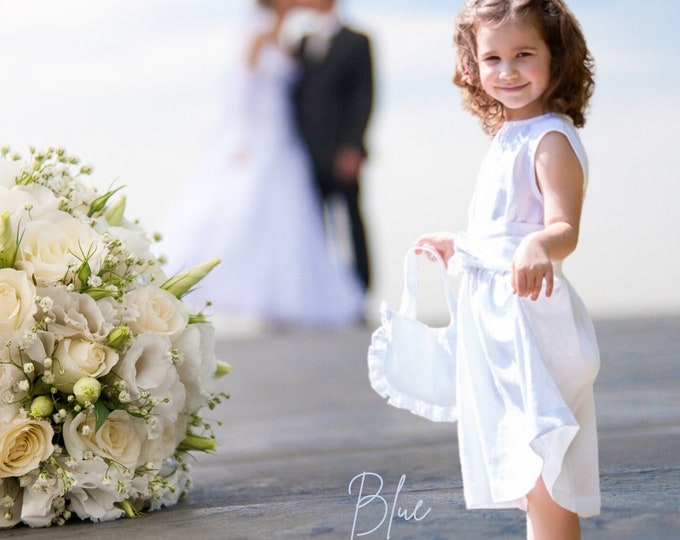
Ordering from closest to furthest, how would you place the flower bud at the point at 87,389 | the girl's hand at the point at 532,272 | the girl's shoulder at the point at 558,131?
the girl's hand at the point at 532,272 < the girl's shoulder at the point at 558,131 < the flower bud at the point at 87,389

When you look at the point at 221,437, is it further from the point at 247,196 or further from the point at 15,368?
the point at 247,196

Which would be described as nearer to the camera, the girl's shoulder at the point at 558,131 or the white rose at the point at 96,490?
the girl's shoulder at the point at 558,131

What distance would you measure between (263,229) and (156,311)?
6.13 meters

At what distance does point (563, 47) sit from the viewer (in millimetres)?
1508

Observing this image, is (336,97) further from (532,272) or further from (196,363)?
(532,272)

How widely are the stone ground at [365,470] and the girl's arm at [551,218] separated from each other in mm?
357

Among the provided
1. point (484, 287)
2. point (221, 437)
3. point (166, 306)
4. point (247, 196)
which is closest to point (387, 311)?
point (484, 287)

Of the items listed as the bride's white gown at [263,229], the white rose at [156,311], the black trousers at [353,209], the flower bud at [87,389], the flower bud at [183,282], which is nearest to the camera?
the flower bud at [87,389]

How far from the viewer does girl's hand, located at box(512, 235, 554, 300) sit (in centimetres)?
137

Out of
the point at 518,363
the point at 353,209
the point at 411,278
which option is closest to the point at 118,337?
the point at 411,278

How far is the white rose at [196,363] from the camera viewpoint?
1795mm

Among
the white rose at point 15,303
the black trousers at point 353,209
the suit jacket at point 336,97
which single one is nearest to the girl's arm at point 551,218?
the white rose at point 15,303

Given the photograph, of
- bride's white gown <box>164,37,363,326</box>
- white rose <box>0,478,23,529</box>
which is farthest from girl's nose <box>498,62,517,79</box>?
bride's white gown <box>164,37,363,326</box>

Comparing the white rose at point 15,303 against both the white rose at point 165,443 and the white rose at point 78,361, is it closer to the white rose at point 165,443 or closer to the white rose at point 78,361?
the white rose at point 78,361
